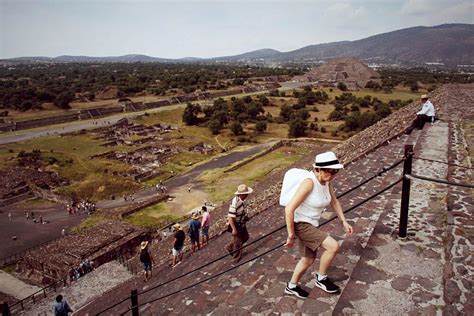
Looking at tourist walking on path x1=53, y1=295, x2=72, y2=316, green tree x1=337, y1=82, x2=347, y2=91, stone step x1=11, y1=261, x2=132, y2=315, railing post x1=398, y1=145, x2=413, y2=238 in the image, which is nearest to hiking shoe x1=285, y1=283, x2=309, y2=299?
railing post x1=398, y1=145, x2=413, y2=238

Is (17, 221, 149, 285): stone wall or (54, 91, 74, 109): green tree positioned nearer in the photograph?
(17, 221, 149, 285): stone wall

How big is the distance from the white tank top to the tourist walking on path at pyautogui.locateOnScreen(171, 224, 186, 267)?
615cm

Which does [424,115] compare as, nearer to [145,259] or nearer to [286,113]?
[145,259]

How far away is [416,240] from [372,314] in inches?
68.9

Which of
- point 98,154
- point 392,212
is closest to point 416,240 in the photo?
point 392,212

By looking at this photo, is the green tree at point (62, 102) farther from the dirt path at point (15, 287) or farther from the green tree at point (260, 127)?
the dirt path at point (15, 287)

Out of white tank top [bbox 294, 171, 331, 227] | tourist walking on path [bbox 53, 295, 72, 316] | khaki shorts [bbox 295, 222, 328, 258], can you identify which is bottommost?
tourist walking on path [bbox 53, 295, 72, 316]

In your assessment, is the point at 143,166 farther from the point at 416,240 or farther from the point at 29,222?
the point at 416,240

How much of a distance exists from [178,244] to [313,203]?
21.5 feet

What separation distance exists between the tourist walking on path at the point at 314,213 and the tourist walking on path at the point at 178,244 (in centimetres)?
585

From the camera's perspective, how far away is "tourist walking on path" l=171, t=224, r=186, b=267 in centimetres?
928

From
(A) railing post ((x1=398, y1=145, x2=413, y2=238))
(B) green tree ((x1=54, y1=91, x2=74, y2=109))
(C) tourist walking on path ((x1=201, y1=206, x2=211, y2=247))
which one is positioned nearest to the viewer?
(A) railing post ((x1=398, y1=145, x2=413, y2=238))

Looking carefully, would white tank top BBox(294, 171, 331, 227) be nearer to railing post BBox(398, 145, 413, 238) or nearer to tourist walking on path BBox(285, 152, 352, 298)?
tourist walking on path BBox(285, 152, 352, 298)

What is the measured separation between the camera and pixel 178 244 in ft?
30.9
